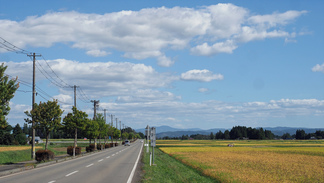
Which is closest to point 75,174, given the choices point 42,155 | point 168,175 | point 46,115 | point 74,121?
point 168,175

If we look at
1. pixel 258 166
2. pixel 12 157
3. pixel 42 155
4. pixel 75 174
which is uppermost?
pixel 42 155

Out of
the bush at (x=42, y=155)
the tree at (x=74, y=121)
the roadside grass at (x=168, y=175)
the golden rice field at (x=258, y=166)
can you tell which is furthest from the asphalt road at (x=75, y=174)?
the tree at (x=74, y=121)

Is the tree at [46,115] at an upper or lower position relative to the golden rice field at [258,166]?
upper

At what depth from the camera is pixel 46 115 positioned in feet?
110

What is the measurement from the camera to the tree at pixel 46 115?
33.1 metres

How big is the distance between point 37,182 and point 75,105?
39489 millimetres

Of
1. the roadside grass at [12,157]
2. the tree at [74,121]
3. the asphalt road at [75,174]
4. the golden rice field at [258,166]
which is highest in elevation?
the tree at [74,121]

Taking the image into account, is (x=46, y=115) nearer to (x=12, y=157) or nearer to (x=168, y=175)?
(x=12, y=157)

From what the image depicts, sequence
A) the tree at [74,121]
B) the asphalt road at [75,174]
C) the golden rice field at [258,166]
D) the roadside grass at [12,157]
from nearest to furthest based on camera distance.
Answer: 1. the asphalt road at [75,174]
2. the golden rice field at [258,166]
3. the roadside grass at [12,157]
4. the tree at [74,121]

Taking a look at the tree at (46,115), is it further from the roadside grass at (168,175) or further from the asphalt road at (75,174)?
the roadside grass at (168,175)

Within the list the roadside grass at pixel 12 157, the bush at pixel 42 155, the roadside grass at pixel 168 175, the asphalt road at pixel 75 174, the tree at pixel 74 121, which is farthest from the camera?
the tree at pixel 74 121

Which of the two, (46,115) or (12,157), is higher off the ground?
(46,115)

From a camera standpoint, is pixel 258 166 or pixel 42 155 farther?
pixel 258 166

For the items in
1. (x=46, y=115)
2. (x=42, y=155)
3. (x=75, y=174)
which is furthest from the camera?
(x=46, y=115)
